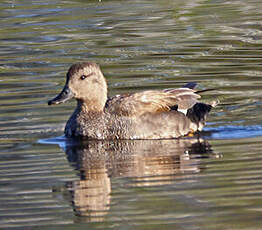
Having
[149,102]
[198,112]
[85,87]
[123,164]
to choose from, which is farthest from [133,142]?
[123,164]

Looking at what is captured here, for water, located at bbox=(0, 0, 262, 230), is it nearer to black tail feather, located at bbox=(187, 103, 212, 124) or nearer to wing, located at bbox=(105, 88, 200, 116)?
black tail feather, located at bbox=(187, 103, 212, 124)

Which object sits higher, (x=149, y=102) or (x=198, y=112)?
(x=149, y=102)

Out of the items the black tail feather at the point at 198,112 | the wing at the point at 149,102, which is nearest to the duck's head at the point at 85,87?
the wing at the point at 149,102

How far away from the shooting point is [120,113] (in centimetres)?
1155

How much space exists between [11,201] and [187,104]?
4.33m

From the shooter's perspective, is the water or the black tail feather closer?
the water

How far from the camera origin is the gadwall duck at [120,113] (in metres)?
11.5

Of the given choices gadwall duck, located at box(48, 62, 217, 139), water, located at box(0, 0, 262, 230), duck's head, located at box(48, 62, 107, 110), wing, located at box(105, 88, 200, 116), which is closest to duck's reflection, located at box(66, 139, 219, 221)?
water, located at box(0, 0, 262, 230)

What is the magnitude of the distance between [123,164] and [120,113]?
6.19 feet

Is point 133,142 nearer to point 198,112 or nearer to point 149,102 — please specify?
point 149,102

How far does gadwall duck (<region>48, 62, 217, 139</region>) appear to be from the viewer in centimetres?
1145

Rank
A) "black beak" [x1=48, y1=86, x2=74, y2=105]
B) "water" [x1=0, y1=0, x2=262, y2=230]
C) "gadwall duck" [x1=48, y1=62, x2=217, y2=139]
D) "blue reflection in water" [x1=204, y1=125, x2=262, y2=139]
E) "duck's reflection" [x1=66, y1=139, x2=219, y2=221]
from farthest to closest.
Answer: "gadwall duck" [x1=48, y1=62, x2=217, y2=139], "black beak" [x1=48, y1=86, x2=74, y2=105], "blue reflection in water" [x1=204, y1=125, x2=262, y2=139], "duck's reflection" [x1=66, y1=139, x2=219, y2=221], "water" [x1=0, y1=0, x2=262, y2=230]

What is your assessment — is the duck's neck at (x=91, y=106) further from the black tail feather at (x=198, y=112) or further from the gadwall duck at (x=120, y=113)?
the black tail feather at (x=198, y=112)

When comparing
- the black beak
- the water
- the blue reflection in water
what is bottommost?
the blue reflection in water
